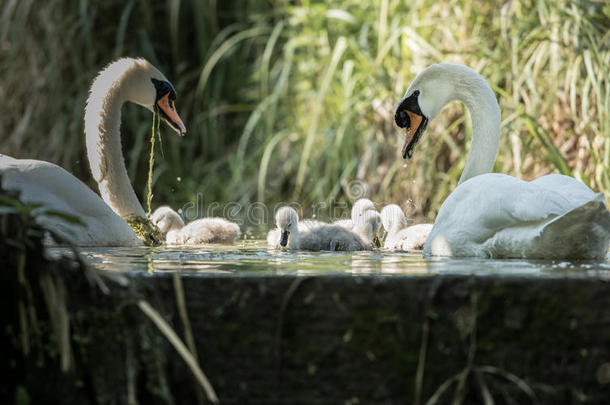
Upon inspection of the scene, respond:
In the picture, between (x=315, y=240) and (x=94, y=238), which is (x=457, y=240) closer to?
(x=315, y=240)

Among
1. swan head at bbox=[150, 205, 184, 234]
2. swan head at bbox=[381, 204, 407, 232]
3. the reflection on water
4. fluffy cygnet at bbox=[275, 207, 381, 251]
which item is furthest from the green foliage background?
the reflection on water

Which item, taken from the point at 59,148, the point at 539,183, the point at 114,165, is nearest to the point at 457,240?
the point at 539,183

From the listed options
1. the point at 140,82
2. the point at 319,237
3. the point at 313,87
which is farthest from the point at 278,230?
the point at 313,87

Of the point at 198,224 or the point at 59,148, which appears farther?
the point at 59,148

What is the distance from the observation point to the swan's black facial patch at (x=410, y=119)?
389cm

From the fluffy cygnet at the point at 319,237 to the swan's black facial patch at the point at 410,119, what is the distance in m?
0.43

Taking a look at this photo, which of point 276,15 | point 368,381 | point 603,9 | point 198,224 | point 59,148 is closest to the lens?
point 368,381

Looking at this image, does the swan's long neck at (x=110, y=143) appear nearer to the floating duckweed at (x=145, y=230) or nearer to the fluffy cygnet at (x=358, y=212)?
the floating duckweed at (x=145, y=230)

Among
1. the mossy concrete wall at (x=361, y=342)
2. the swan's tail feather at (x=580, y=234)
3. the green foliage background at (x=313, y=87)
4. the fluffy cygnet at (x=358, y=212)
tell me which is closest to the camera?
the mossy concrete wall at (x=361, y=342)

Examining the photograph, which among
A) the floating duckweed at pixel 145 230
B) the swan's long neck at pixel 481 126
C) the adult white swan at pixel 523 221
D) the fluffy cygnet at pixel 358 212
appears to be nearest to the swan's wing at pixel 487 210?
the adult white swan at pixel 523 221

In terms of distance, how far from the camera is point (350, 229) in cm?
388

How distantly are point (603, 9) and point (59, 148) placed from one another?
4510mm

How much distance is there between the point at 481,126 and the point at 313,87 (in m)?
3.70

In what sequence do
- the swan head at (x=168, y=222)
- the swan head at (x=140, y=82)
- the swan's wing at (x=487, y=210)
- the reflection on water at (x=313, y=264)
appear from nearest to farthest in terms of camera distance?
the reflection on water at (x=313, y=264) → the swan's wing at (x=487, y=210) → the swan head at (x=140, y=82) → the swan head at (x=168, y=222)
